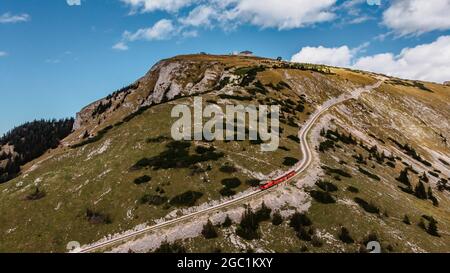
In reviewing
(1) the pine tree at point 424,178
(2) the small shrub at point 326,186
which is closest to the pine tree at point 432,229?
(2) the small shrub at point 326,186

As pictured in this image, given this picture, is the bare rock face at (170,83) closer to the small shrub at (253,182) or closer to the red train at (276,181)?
the red train at (276,181)

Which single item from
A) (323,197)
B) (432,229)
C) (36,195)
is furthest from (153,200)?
(432,229)

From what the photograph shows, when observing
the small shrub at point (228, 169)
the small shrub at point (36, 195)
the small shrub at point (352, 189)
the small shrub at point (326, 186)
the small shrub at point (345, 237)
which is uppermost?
the small shrub at point (228, 169)

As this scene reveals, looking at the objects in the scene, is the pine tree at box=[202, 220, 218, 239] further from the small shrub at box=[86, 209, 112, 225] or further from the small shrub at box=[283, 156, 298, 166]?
the small shrub at box=[283, 156, 298, 166]

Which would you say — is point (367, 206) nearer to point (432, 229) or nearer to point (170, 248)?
point (432, 229)

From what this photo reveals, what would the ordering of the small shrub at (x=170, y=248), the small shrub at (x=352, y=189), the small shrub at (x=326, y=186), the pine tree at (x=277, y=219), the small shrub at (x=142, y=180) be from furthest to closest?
1. the small shrub at (x=142, y=180)
2. the small shrub at (x=352, y=189)
3. the small shrub at (x=326, y=186)
4. the pine tree at (x=277, y=219)
5. the small shrub at (x=170, y=248)

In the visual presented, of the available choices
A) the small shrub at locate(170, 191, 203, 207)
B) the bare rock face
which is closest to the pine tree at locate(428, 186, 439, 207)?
the small shrub at locate(170, 191, 203, 207)
